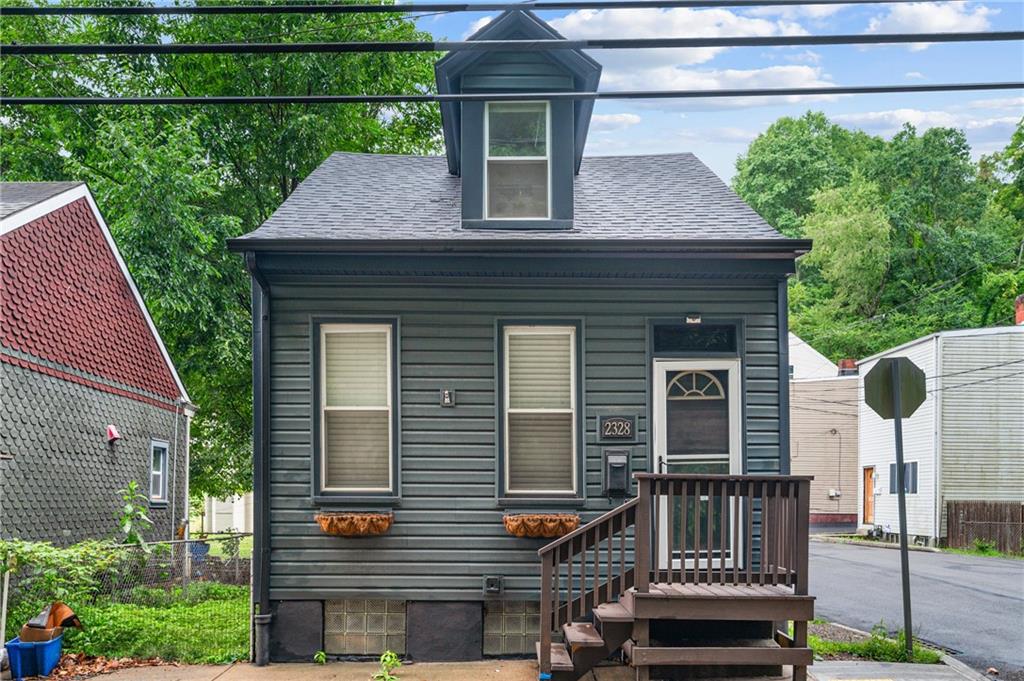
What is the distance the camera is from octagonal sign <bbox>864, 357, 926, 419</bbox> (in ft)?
28.3

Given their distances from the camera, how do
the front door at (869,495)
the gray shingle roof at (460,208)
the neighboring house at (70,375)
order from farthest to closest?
the front door at (869,495), the neighboring house at (70,375), the gray shingle roof at (460,208)

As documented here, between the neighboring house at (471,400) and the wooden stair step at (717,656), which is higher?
the neighboring house at (471,400)

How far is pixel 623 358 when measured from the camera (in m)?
8.42

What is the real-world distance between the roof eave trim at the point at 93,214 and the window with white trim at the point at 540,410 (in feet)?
20.6

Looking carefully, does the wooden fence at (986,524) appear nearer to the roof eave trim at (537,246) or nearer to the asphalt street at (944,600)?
the asphalt street at (944,600)

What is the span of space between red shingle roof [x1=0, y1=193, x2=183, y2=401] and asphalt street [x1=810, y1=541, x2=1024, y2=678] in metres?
9.85

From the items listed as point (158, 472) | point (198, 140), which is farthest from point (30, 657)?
point (198, 140)

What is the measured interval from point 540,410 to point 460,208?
227 centimetres

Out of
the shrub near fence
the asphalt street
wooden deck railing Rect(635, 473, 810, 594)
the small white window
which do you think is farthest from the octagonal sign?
the small white window

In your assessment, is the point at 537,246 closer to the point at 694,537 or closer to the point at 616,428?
the point at 616,428

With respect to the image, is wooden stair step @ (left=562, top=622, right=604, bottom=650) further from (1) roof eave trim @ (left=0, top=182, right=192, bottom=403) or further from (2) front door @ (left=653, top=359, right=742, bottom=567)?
(1) roof eave trim @ (left=0, top=182, right=192, bottom=403)

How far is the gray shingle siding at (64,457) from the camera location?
1073cm

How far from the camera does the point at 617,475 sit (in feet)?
27.0

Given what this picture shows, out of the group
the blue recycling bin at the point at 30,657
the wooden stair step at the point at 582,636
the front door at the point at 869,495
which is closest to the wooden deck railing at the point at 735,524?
the wooden stair step at the point at 582,636
